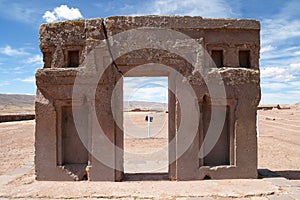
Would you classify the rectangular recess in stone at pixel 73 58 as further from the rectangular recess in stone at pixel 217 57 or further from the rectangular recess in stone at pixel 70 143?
the rectangular recess in stone at pixel 217 57

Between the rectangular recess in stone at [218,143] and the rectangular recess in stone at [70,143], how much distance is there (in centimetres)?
303

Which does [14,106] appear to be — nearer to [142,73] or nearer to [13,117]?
[13,117]

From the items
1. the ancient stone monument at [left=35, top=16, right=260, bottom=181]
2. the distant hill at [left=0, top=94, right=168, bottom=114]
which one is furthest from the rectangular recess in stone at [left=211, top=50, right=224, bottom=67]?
the distant hill at [left=0, top=94, right=168, bottom=114]

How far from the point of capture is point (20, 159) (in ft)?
33.0

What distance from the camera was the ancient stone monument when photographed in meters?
6.68

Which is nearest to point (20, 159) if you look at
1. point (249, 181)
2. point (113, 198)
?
point (113, 198)

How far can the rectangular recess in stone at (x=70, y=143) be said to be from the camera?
7035 millimetres

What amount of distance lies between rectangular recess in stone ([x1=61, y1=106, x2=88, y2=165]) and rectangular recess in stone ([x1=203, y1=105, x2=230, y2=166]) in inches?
119

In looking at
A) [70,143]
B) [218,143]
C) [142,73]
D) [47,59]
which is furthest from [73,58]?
[218,143]

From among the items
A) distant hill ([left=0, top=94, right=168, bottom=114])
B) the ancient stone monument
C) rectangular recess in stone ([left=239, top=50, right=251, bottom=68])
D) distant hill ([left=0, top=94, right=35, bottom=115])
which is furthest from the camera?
distant hill ([left=0, top=94, right=35, bottom=115])

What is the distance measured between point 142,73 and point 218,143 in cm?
255

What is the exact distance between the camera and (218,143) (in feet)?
23.2

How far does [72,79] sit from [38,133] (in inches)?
60.2

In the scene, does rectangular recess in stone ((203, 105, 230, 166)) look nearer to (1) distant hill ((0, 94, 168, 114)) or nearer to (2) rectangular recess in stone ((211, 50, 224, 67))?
(2) rectangular recess in stone ((211, 50, 224, 67))
